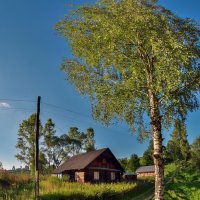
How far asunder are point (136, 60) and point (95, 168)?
39197 millimetres

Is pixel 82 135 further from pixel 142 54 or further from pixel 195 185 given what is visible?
pixel 142 54

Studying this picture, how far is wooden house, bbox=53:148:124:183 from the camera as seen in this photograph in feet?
196

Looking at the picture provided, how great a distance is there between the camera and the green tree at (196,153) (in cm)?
8372

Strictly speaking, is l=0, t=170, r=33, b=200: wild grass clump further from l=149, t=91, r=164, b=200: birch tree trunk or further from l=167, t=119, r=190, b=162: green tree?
l=167, t=119, r=190, b=162: green tree

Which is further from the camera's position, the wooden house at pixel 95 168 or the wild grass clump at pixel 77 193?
the wooden house at pixel 95 168

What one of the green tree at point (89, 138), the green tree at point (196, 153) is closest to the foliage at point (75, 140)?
the green tree at point (89, 138)

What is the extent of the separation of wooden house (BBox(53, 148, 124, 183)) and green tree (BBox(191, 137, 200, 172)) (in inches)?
935

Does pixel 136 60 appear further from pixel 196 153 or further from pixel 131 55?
pixel 196 153

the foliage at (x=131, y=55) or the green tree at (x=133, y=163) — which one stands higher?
the foliage at (x=131, y=55)

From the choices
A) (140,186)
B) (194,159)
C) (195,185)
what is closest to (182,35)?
(195,185)

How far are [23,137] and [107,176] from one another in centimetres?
2100

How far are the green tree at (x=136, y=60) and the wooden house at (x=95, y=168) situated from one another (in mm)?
35307

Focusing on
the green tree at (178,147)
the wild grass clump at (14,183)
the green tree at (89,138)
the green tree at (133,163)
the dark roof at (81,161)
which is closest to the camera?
the wild grass clump at (14,183)

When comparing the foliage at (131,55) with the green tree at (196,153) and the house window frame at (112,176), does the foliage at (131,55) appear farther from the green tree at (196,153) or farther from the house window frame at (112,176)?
the green tree at (196,153)
